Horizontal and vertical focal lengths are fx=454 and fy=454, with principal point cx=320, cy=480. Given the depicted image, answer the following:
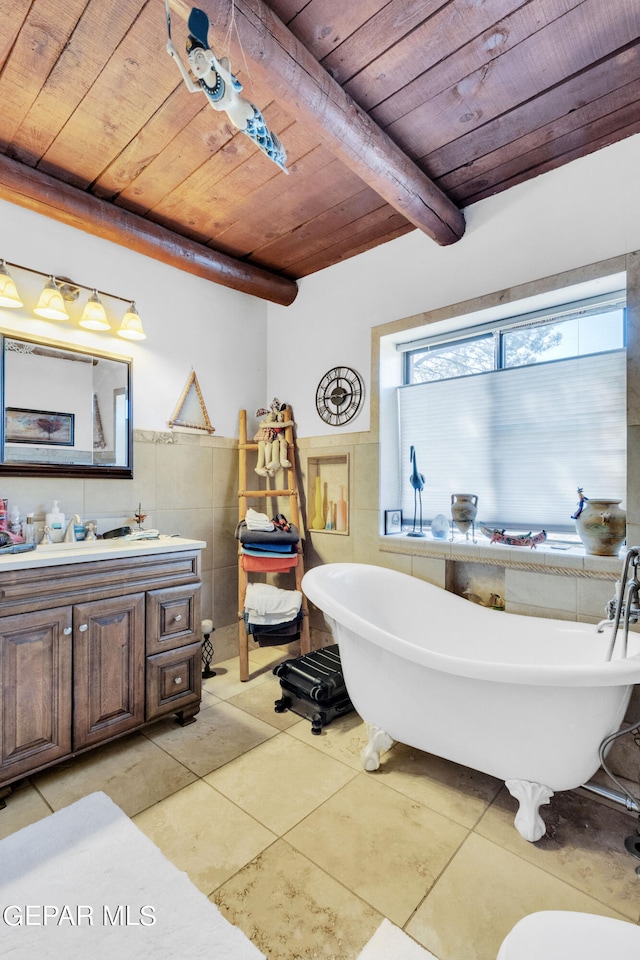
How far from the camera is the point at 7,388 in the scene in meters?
2.13

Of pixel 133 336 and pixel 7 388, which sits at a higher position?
pixel 133 336

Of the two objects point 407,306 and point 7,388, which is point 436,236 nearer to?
point 407,306

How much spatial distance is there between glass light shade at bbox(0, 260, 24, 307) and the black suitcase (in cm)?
218

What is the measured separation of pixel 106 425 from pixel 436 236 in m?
1.98

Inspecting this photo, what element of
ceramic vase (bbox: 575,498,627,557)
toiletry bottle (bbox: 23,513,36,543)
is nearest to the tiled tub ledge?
ceramic vase (bbox: 575,498,627,557)

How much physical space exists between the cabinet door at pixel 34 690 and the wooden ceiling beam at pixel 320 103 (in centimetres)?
200

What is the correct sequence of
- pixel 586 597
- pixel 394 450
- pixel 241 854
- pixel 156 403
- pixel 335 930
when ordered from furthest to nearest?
pixel 394 450 → pixel 156 403 → pixel 586 597 → pixel 241 854 → pixel 335 930

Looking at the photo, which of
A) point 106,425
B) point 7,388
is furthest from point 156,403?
point 7,388

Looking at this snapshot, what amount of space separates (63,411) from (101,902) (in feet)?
6.47

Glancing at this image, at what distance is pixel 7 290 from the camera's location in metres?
2.02

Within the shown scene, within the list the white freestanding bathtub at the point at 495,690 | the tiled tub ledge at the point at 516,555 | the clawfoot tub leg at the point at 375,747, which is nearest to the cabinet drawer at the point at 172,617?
the white freestanding bathtub at the point at 495,690

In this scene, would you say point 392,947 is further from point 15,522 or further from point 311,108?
point 311,108

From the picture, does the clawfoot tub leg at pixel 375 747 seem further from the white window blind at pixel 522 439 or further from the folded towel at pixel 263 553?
the white window blind at pixel 522 439

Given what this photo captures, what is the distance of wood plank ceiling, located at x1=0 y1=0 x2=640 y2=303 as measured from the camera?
4.58 ft
